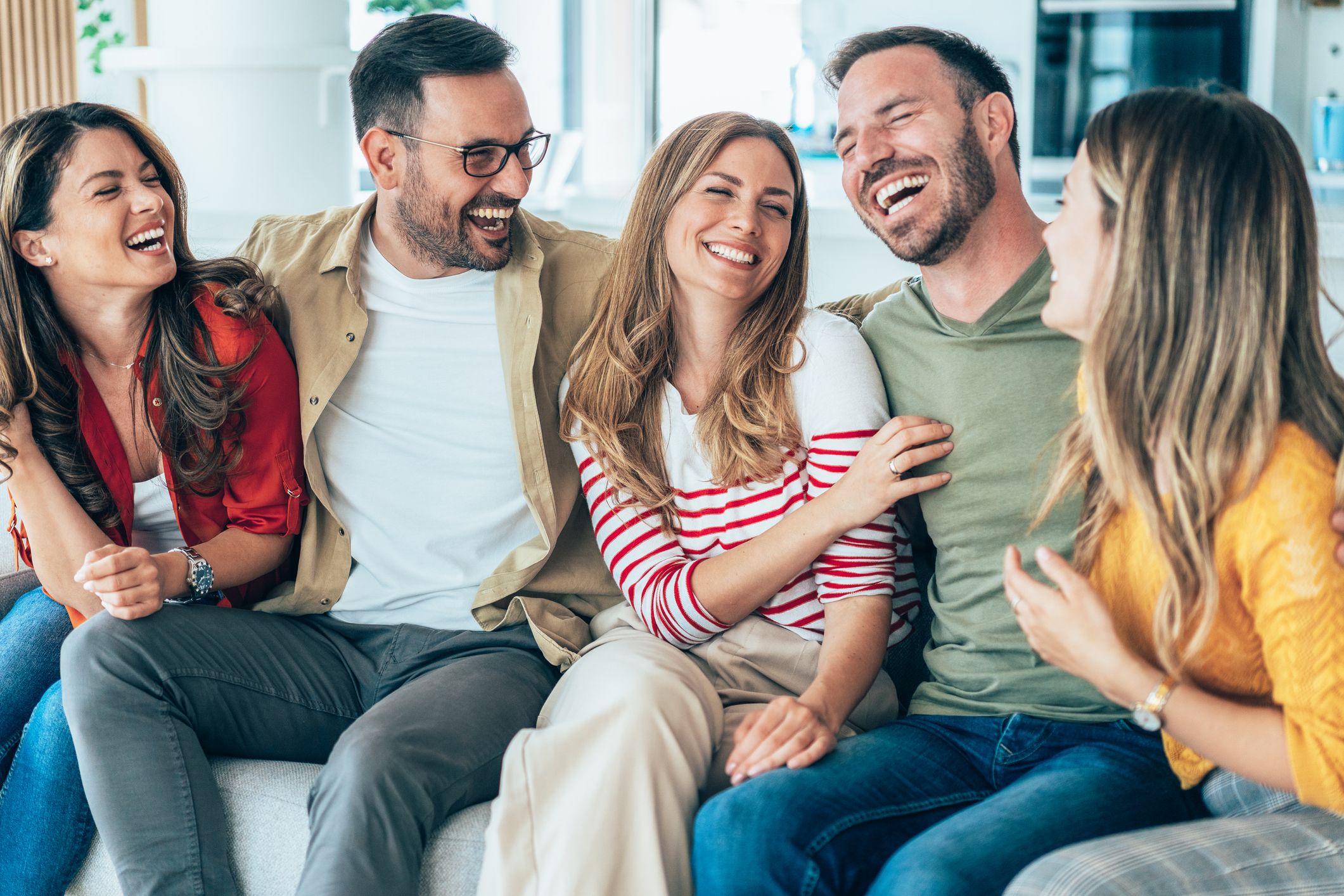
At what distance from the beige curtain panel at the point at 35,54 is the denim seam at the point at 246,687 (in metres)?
3.09

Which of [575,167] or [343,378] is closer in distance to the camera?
[343,378]

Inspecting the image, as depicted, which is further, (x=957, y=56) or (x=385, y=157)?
(x=385, y=157)

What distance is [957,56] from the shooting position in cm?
166

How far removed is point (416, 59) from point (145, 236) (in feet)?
1.60

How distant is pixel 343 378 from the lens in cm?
182

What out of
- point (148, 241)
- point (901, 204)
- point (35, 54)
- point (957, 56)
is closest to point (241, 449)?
point (148, 241)

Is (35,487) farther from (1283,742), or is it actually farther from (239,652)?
(1283,742)

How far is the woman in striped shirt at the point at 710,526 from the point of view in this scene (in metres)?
1.34

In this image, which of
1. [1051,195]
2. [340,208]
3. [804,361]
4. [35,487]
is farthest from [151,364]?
[1051,195]

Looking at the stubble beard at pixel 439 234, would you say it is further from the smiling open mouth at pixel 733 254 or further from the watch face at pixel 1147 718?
the watch face at pixel 1147 718

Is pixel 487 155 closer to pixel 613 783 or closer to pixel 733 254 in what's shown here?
pixel 733 254

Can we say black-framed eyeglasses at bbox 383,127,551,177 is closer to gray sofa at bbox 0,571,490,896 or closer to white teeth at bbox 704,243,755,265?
white teeth at bbox 704,243,755,265

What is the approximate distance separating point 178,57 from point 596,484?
1756 mm

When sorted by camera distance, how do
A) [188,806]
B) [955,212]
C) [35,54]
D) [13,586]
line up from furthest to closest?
[35,54], [13,586], [955,212], [188,806]
